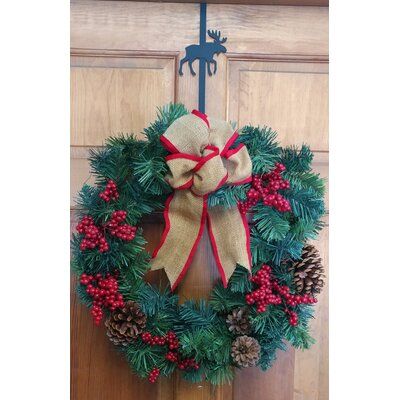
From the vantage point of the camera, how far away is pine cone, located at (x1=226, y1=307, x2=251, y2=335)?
3.17 feet

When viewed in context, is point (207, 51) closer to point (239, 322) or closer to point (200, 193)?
point (200, 193)

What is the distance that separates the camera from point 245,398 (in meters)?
1.11

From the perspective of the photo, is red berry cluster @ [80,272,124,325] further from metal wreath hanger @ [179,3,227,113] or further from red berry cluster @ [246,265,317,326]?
metal wreath hanger @ [179,3,227,113]

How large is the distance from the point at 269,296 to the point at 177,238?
211mm

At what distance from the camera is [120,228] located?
0.94 m

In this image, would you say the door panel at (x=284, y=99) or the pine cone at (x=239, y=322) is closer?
the pine cone at (x=239, y=322)

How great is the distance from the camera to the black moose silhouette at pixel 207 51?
3.56 ft

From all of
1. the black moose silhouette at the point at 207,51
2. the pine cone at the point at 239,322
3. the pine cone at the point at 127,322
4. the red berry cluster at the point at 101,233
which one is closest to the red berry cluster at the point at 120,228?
the red berry cluster at the point at 101,233

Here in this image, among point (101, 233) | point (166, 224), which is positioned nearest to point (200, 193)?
point (166, 224)

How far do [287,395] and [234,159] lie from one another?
1.85 ft

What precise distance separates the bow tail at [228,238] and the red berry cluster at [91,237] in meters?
0.21

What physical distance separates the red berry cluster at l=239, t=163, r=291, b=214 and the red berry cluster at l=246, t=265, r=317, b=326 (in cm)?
12

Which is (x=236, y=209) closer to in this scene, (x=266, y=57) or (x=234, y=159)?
(x=234, y=159)

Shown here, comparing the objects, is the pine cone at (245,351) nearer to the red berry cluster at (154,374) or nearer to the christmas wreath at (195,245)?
the christmas wreath at (195,245)
